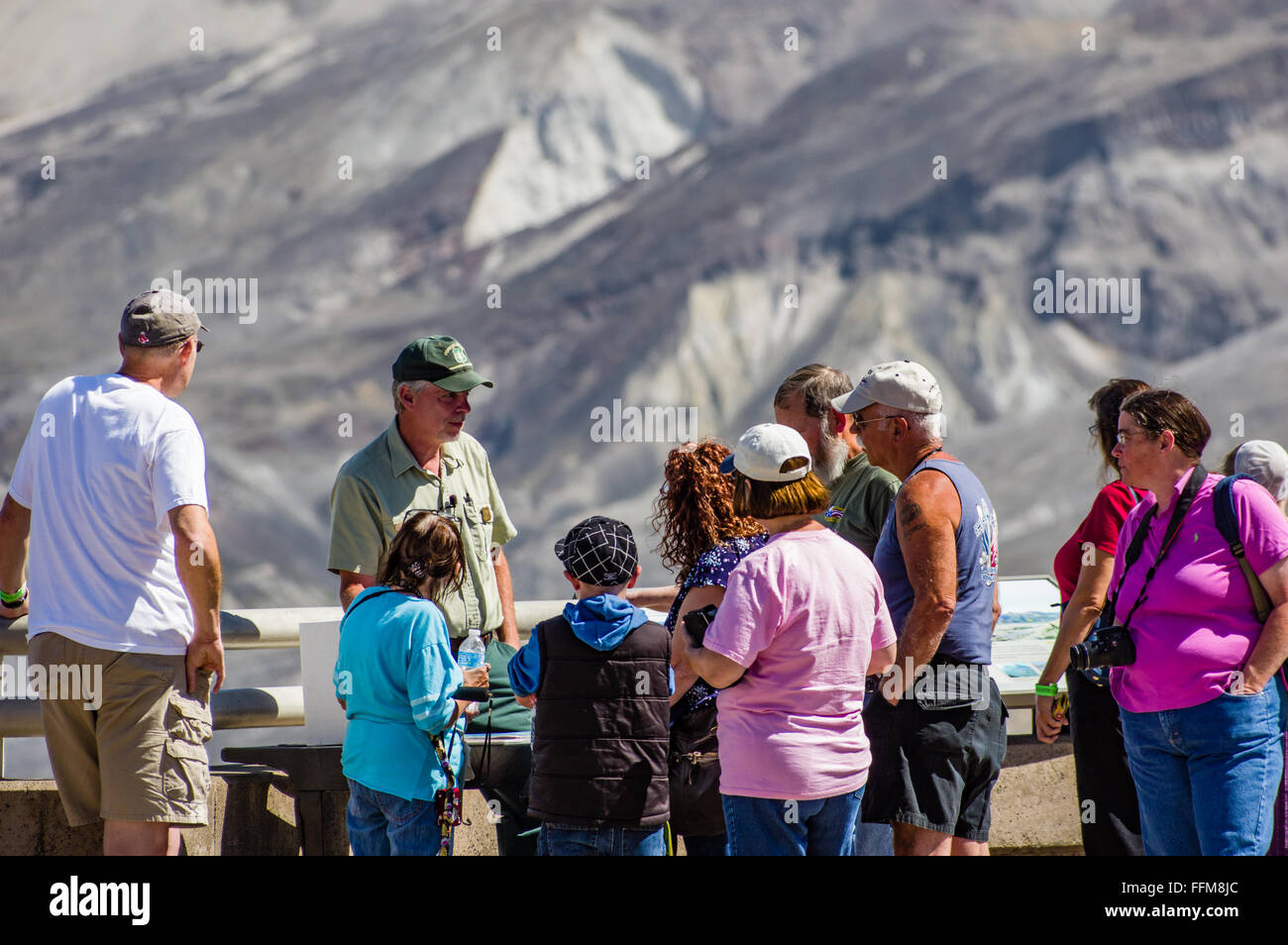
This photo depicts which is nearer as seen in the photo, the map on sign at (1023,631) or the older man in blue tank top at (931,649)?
the older man in blue tank top at (931,649)

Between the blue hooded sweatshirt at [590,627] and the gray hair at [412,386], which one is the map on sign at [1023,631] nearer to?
the blue hooded sweatshirt at [590,627]

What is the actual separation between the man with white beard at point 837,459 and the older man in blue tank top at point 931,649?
366mm

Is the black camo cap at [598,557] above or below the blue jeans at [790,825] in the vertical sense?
above

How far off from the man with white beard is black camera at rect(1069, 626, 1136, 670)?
2.26ft

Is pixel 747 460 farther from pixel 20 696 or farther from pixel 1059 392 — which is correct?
pixel 1059 392

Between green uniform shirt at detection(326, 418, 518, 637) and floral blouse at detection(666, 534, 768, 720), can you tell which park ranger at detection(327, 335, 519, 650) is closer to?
green uniform shirt at detection(326, 418, 518, 637)

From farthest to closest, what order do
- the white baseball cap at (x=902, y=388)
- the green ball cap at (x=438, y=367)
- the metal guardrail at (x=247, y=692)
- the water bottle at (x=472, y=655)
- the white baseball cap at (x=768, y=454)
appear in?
the green ball cap at (x=438, y=367) < the metal guardrail at (x=247, y=692) < the water bottle at (x=472, y=655) < the white baseball cap at (x=902, y=388) < the white baseball cap at (x=768, y=454)

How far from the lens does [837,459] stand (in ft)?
13.8

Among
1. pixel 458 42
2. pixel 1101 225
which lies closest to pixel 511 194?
pixel 458 42

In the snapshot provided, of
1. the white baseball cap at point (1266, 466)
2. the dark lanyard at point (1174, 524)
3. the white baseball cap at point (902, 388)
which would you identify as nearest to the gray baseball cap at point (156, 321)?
the white baseball cap at point (902, 388)

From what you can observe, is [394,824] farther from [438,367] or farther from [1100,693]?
[1100,693]

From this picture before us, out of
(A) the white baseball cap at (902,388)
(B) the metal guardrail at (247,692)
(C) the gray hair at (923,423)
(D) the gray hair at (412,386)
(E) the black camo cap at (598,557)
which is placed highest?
(D) the gray hair at (412,386)

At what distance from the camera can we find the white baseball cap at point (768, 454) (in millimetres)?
3322

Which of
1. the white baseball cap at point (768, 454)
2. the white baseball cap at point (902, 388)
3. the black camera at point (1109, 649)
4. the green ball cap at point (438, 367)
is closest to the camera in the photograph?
the white baseball cap at point (768, 454)
